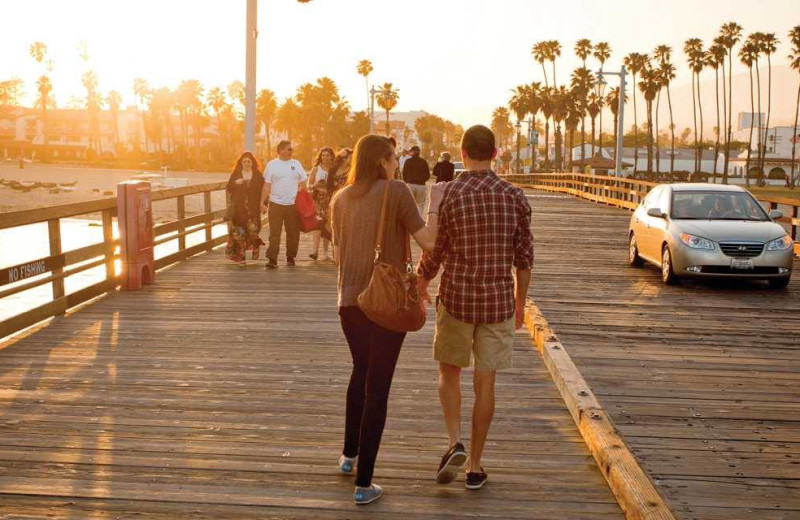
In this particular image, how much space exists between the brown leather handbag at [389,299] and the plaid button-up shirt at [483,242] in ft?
1.05

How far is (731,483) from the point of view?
201 inches

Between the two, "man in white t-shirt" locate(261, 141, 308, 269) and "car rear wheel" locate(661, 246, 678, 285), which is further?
"man in white t-shirt" locate(261, 141, 308, 269)

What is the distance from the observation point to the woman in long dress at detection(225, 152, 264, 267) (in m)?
13.8

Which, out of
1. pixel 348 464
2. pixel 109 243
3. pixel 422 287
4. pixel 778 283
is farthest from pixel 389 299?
pixel 778 283

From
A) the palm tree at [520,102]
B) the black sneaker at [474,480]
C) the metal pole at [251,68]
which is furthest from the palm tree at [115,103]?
the black sneaker at [474,480]

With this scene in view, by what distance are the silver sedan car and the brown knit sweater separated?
9193mm

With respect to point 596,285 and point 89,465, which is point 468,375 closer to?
point 89,465

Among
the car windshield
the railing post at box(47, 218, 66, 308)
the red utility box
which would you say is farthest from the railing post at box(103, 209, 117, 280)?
the car windshield

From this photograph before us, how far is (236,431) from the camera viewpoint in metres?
5.91

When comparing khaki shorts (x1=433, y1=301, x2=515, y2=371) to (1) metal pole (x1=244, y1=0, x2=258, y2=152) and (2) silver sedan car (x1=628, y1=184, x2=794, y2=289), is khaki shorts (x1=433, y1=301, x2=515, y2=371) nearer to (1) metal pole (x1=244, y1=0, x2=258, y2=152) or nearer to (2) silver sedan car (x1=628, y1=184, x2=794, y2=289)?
(2) silver sedan car (x1=628, y1=184, x2=794, y2=289)

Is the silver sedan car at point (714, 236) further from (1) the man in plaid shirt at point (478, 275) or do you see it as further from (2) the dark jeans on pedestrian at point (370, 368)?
(2) the dark jeans on pedestrian at point (370, 368)

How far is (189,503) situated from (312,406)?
1936mm

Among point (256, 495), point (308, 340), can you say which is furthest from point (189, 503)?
point (308, 340)

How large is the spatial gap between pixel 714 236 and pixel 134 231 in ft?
25.1
